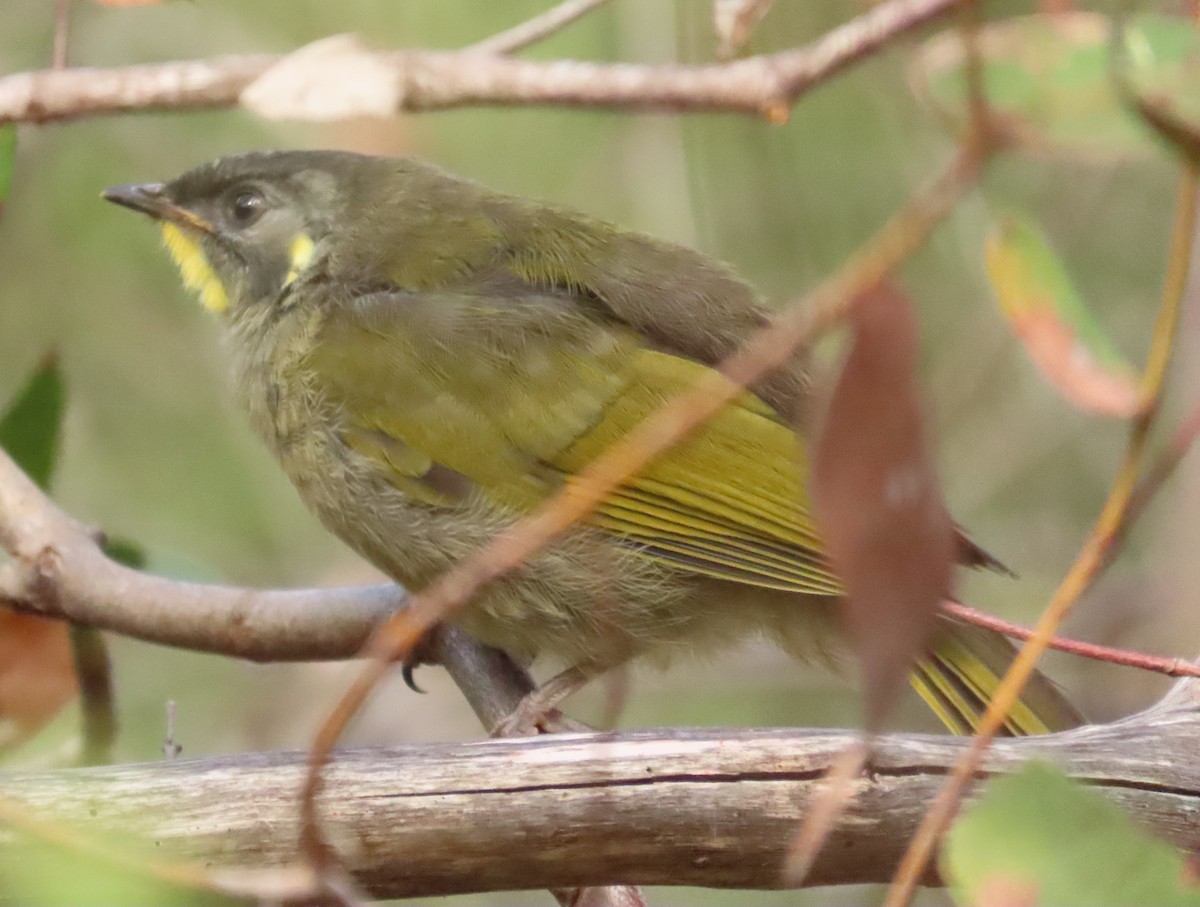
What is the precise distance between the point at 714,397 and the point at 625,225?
377cm

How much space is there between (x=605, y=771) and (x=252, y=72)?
1.05 meters

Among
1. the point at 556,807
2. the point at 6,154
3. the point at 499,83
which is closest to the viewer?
the point at 499,83

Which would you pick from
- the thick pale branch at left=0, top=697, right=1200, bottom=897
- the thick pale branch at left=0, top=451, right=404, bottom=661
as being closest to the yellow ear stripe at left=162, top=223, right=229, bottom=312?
the thick pale branch at left=0, top=451, right=404, bottom=661

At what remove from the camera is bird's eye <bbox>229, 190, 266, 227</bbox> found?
11.3 ft

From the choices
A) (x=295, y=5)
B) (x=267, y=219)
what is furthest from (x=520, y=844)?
(x=295, y=5)

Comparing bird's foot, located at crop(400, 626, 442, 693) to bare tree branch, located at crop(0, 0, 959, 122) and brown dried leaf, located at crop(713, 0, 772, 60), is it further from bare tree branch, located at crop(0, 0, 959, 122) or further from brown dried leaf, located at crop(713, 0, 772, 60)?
brown dried leaf, located at crop(713, 0, 772, 60)

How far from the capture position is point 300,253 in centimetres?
343

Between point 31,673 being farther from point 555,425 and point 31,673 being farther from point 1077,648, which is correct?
point 1077,648

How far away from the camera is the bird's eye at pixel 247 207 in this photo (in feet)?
11.3

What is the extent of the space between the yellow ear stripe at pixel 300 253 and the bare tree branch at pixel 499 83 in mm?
1411

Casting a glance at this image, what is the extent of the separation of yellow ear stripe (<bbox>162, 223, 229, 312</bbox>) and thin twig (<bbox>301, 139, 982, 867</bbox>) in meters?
2.54

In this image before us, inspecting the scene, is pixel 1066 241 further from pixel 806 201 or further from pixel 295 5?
pixel 295 5

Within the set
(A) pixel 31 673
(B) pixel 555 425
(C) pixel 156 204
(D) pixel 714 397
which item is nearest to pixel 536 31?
(B) pixel 555 425

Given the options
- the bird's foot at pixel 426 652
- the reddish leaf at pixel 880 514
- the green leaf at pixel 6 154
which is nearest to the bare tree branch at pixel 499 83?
the green leaf at pixel 6 154
